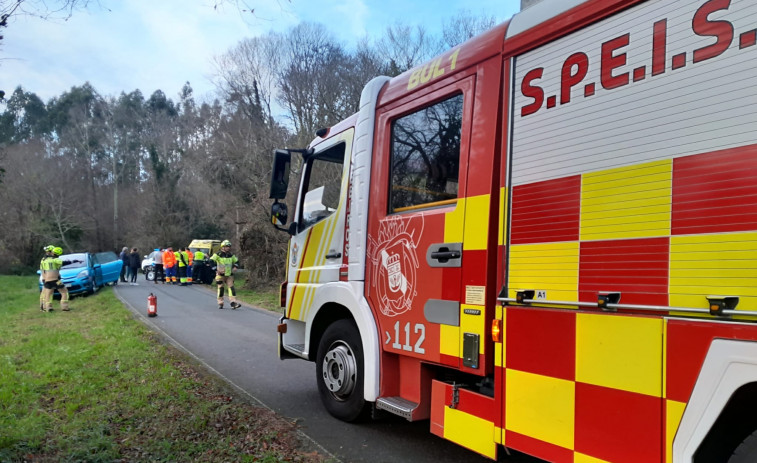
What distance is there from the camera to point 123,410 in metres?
4.88

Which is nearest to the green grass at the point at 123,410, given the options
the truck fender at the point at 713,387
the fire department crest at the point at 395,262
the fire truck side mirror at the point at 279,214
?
the fire department crest at the point at 395,262

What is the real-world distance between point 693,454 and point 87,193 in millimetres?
54321

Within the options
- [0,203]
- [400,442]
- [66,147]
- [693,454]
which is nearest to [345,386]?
[400,442]

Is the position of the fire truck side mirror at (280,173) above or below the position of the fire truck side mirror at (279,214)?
above

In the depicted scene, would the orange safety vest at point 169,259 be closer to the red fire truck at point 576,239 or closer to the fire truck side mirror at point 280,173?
the fire truck side mirror at point 280,173

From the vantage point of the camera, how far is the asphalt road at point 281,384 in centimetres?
414

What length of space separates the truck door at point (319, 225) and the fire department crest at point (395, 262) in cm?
59

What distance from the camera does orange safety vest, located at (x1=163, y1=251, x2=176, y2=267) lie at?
24628 mm

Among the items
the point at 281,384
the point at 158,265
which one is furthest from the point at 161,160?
the point at 281,384

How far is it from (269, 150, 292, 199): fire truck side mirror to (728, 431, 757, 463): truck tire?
163 inches

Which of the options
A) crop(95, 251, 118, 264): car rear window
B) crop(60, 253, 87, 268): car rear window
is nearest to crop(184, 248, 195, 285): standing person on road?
crop(95, 251, 118, 264): car rear window

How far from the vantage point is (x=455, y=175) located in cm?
349

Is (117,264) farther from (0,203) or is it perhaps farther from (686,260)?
(686,260)

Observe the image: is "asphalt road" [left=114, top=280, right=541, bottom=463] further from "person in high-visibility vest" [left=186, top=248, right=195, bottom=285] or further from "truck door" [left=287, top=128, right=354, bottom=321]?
"person in high-visibility vest" [left=186, top=248, right=195, bottom=285]
